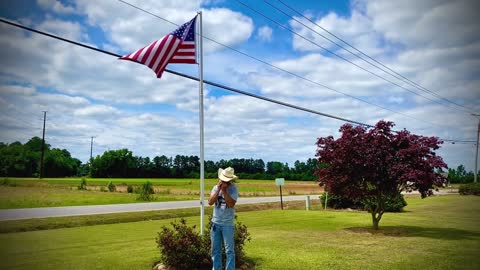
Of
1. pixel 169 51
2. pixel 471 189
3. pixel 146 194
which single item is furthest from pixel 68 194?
pixel 471 189

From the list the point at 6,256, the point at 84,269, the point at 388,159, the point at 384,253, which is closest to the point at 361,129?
the point at 388,159

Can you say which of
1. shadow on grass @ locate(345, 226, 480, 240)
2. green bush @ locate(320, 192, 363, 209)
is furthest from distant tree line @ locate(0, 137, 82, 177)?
shadow on grass @ locate(345, 226, 480, 240)

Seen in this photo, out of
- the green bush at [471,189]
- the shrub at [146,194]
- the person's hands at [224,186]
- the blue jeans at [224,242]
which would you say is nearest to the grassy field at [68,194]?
the shrub at [146,194]

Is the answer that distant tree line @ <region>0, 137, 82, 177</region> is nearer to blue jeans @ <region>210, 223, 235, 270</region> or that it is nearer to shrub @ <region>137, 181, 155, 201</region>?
shrub @ <region>137, 181, 155, 201</region>

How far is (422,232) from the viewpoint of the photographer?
1617cm

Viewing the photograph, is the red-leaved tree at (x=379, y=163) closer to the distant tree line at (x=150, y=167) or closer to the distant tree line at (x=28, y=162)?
the distant tree line at (x=28, y=162)

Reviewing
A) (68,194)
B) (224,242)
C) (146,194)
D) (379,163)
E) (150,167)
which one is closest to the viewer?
(224,242)

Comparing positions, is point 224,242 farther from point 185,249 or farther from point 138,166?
point 138,166

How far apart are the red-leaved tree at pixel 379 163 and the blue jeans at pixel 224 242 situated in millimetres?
9230

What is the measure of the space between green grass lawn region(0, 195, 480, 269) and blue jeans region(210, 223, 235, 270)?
80.9 inches

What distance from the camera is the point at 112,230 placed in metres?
16.6

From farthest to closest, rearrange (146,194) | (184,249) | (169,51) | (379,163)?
1. (146,194)
2. (379,163)
3. (169,51)
4. (184,249)

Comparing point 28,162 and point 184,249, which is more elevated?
point 28,162

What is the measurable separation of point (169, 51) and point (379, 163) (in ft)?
32.9
